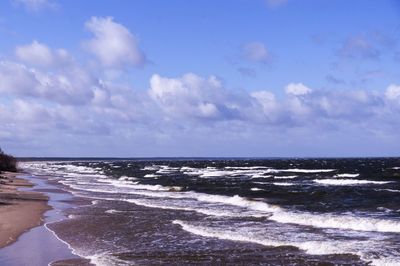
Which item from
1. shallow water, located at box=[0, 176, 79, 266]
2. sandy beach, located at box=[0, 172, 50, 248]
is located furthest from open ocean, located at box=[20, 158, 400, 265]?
sandy beach, located at box=[0, 172, 50, 248]

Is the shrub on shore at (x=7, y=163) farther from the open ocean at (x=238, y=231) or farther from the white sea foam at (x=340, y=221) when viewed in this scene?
the white sea foam at (x=340, y=221)

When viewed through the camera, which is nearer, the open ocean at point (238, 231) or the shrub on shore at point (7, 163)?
the open ocean at point (238, 231)

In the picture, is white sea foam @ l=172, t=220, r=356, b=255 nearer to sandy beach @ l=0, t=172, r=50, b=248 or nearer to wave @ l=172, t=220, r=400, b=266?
wave @ l=172, t=220, r=400, b=266

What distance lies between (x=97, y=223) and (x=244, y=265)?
31.8 ft

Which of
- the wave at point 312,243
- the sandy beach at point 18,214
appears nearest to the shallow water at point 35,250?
the sandy beach at point 18,214

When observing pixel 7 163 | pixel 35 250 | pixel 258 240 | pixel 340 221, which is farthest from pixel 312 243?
pixel 7 163

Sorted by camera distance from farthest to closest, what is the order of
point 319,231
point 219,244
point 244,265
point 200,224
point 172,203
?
point 172,203 < point 200,224 < point 319,231 < point 219,244 < point 244,265

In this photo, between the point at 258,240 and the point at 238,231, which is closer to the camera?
the point at 258,240

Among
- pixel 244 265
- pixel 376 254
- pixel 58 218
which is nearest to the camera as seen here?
pixel 244 265

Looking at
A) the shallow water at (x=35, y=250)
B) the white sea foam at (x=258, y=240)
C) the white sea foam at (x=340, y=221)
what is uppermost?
the white sea foam at (x=340, y=221)

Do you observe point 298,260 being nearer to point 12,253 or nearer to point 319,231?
point 319,231

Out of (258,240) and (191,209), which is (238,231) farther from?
(191,209)

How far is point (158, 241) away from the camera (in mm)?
16734

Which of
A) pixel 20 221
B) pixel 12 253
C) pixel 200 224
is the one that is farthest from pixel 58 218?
pixel 12 253
